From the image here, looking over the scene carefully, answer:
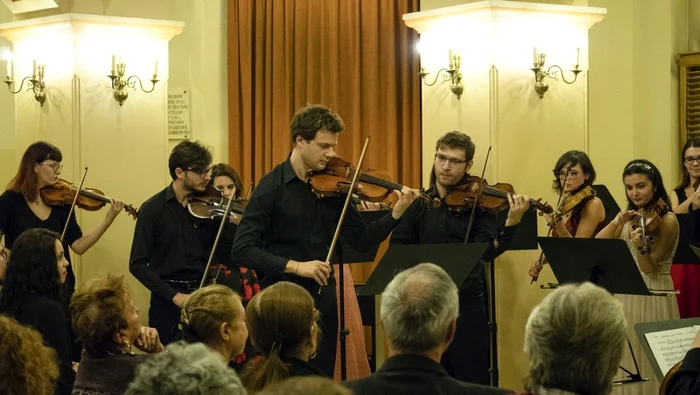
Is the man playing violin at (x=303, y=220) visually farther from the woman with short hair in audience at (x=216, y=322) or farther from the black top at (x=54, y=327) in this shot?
the woman with short hair in audience at (x=216, y=322)

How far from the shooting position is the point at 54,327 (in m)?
3.73

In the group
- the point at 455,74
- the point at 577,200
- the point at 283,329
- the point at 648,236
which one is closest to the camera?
the point at 283,329

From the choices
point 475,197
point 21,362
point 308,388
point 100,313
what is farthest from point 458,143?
point 308,388

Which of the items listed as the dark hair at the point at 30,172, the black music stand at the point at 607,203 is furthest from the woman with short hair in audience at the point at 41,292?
the black music stand at the point at 607,203

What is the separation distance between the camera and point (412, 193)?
4383mm

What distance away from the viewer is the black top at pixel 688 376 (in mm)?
2436

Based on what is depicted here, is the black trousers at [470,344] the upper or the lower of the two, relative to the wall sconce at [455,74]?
lower

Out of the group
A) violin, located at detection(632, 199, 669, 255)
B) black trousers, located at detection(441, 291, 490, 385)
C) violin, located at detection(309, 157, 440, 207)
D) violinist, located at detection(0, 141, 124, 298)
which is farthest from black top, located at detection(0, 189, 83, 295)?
violin, located at detection(632, 199, 669, 255)

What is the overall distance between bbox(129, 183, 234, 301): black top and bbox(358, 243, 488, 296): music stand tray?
134cm

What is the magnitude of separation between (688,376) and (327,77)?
4.91m

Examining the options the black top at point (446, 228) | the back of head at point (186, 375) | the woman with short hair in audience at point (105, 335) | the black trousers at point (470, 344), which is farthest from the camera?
the black top at point (446, 228)

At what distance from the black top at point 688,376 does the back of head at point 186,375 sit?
122 centimetres

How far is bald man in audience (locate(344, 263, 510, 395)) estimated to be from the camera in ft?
7.78

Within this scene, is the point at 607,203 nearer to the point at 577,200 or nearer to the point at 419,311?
the point at 577,200
